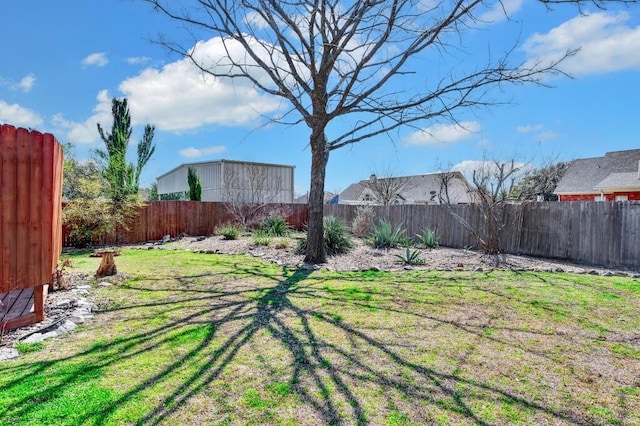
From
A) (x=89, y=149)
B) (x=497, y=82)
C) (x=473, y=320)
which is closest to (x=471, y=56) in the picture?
(x=497, y=82)

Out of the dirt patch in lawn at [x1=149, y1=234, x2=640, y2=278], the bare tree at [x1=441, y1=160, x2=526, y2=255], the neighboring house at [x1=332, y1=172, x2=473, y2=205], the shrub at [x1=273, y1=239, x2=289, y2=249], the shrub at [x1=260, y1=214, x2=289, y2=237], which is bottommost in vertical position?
the dirt patch in lawn at [x1=149, y1=234, x2=640, y2=278]

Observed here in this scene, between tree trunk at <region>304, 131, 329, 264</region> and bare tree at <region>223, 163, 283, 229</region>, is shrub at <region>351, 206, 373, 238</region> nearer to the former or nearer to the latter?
bare tree at <region>223, 163, 283, 229</region>

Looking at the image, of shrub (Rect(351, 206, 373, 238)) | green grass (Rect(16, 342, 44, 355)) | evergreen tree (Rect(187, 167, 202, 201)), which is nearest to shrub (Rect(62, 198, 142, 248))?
evergreen tree (Rect(187, 167, 202, 201))

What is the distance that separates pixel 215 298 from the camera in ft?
16.8

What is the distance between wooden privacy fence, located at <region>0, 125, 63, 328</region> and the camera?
3623 mm

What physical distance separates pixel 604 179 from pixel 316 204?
1756 cm

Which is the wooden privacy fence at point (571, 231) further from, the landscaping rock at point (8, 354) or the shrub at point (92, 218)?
the shrub at point (92, 218)

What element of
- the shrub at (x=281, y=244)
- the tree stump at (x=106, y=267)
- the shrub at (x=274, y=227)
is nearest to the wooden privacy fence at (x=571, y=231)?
the shrub at (x=281, y=244)

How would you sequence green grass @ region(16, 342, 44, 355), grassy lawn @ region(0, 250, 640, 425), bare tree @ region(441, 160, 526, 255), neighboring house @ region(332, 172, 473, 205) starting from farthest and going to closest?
neighboring house @ region(332, 172, 473, 205) → bare tree @ region(441, 160, 526, 255) → green grass @ region(16, 342, 44, 355) → grassy lawn @ region(0, 250, 640, 425)

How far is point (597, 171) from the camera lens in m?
19.7

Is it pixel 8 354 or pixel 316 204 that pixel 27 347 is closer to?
pixel 8 354

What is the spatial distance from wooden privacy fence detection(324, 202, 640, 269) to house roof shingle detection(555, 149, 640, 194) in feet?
35.4

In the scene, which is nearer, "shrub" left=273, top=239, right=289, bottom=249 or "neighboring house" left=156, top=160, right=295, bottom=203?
"shrub" left=273, top=239, right=289, bottom=249

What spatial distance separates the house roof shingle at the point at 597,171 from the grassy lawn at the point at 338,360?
16.4 m
